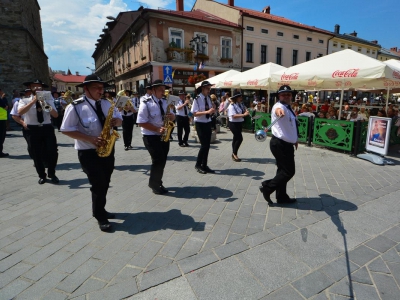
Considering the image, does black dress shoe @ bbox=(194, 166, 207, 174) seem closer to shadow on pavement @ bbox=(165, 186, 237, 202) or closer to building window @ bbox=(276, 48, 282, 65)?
shadow on pavement @ bbox=(165, 186, 237, 202)

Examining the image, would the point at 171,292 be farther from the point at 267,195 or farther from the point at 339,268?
the point at 267,195

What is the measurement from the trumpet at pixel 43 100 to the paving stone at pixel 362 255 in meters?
5.64

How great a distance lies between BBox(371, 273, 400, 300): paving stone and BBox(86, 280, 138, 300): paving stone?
2.26 m

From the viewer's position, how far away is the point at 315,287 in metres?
2.20

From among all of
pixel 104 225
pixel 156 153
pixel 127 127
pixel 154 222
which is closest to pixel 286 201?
pixel 154 222

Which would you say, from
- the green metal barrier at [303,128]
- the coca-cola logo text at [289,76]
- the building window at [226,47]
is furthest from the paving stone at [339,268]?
the building window at [226,47]

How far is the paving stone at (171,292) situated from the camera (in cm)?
208

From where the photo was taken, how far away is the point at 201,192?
14.4 feet

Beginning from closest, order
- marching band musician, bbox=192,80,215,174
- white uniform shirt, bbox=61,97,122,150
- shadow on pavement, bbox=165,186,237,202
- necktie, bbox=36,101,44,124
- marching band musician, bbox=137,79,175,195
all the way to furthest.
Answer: white uniform shirt, bbox=61,97,122,150 → marching band musician, bbox=137,79,175,195 → shadow on pavement, bbox=165,186,237,202 → necktie, bbox=36,101,44,124 → marching band musician, bbox=192,80,215,174

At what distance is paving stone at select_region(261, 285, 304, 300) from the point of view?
208 cm

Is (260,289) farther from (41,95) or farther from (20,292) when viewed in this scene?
(41,95)

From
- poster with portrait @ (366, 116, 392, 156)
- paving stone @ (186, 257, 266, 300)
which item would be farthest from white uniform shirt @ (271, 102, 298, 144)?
poster with portrait @ (366, 116, 392, 156)

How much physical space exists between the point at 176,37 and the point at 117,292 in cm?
2155

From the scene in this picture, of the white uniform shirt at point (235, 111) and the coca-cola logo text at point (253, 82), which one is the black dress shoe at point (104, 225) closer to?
the white uniform shirt at point (235, 111)
